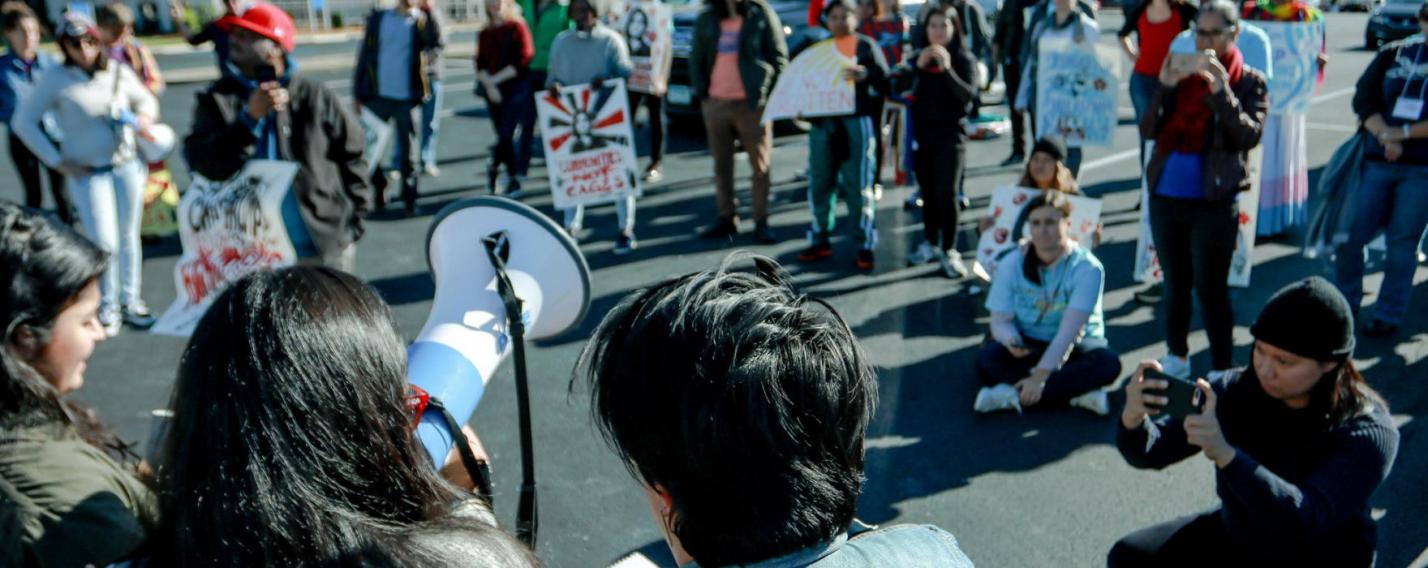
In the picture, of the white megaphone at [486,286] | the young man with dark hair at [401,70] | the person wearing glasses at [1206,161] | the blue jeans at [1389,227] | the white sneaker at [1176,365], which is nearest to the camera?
the white megaphone at [486,286]

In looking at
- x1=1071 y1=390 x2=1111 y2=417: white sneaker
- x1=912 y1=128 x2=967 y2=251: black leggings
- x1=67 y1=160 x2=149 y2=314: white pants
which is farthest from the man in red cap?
x1=912 y1=128 x2=967 y2=251: black leggings

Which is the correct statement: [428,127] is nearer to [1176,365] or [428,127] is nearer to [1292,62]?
[1292,62]

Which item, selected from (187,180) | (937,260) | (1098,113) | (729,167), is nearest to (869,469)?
(937,260)

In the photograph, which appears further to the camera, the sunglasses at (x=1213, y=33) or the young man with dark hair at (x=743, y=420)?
the sunglasses at (x=1213, y=33)

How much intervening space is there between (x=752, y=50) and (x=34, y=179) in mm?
4903

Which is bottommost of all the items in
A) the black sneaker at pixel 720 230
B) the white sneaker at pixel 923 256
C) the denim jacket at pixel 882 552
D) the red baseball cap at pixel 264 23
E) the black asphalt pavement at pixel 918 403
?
the black asphalt pavement at pixel 918 403

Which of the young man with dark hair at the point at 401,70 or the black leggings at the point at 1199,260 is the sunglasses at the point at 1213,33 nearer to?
the black leggings at the point at 1199,260

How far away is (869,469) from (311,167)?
2359 mm

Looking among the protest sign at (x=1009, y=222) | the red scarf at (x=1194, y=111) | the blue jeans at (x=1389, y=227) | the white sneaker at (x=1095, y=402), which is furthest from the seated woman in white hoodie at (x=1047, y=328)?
the blue jeans at (x=1389, y=227)

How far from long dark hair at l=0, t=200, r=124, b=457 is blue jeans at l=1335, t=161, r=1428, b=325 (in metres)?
5.40

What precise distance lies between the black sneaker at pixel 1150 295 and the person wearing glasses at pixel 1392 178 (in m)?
0.88

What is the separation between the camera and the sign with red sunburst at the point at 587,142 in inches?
299

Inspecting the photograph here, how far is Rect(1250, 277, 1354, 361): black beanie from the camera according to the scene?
2756 mm

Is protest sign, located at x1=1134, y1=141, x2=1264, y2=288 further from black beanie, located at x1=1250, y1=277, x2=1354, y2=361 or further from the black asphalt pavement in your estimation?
black beanie, located at x1=1250, y1=277, x2=1354, y2=361
